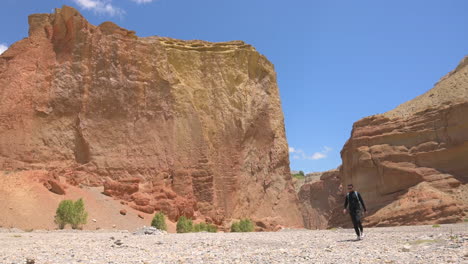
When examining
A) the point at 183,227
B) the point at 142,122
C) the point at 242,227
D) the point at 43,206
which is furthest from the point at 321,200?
the point at 43,206

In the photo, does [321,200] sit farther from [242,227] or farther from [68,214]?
[68,214]

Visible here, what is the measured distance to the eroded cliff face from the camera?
3209 cm

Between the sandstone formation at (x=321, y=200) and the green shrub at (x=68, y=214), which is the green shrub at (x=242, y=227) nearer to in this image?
the green shrub at (x=68, y=214)

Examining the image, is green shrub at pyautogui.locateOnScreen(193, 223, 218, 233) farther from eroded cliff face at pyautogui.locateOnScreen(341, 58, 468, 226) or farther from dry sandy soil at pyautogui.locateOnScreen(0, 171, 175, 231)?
eroded cliff face at pyautogui.locateOnScreen(341, 58, 468, 226)

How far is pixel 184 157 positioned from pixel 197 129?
7.30 ft

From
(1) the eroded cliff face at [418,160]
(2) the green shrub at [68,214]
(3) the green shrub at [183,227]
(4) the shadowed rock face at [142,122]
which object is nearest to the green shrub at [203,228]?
(3) the green shrub at [183,227]

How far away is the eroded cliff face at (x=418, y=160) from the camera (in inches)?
1264

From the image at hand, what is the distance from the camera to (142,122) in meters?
27.5

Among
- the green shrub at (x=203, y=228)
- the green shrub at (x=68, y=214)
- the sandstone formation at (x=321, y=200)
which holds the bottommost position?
the green shrub at (x=203, y=228)

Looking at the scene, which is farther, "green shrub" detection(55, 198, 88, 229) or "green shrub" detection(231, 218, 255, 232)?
"green shrub" detection(231, 218, 255, 232)

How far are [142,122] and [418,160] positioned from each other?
23.2m

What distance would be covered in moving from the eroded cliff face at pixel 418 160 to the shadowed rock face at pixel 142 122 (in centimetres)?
940

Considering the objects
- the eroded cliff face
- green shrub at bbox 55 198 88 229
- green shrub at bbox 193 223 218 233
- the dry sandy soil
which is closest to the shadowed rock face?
the dry sandy soil

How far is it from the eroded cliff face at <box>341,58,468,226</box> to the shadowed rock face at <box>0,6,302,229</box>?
940 centimetres
